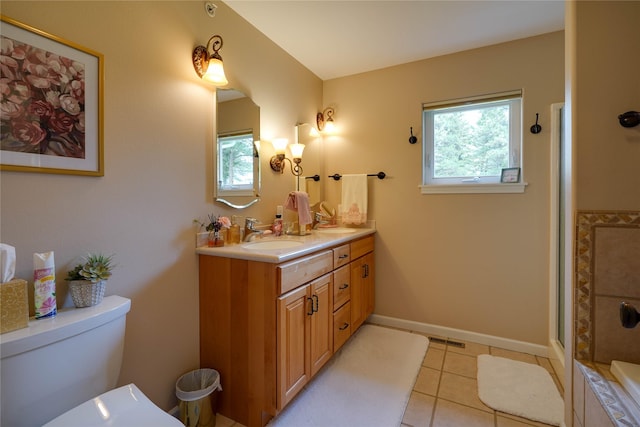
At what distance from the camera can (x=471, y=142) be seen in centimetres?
230

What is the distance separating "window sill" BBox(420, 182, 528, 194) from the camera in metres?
2.09

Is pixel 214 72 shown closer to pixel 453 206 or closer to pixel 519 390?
pixel 453 206

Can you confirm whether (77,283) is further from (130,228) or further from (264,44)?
(264,44)

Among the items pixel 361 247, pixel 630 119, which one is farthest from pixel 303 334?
pixel 630 119

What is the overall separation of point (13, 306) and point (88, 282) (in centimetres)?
20

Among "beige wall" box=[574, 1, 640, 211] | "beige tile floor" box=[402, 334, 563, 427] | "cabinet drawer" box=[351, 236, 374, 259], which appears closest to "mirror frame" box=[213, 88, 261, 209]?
"cabinet drawer" box=[351, 236, 374, 259]

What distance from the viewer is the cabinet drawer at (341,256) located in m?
1.84

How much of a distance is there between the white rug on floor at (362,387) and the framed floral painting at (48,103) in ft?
4.97

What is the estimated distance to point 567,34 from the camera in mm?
1209

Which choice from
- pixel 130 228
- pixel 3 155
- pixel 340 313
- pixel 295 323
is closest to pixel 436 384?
pixel 340 313

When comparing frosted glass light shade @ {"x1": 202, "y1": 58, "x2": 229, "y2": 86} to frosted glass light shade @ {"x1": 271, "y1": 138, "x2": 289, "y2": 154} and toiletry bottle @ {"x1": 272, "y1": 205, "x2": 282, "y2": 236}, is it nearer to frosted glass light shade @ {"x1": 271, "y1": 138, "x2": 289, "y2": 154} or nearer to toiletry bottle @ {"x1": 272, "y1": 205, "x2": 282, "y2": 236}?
frosted glass light shade @ {"x1": 271, "y1": 138, "x2": 289, "y2": 154}

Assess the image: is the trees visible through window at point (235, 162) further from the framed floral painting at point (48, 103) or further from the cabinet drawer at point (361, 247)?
the cabinet drawer at point (361, 247)

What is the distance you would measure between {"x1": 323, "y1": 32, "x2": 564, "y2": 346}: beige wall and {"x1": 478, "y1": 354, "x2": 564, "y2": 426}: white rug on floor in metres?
0.32

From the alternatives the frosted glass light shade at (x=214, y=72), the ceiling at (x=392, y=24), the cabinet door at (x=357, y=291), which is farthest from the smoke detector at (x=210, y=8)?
the cabinet door at (x=357, y=291)
